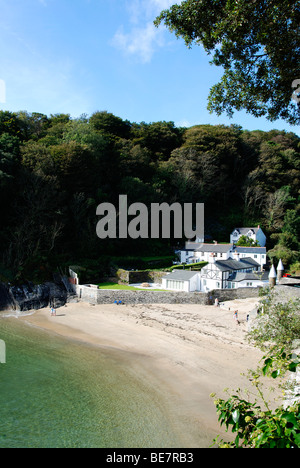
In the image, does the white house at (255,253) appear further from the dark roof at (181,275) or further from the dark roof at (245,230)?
the dark roof at (181,275)

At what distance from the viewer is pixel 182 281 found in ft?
94.3

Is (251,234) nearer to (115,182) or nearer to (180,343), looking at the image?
(115,182)

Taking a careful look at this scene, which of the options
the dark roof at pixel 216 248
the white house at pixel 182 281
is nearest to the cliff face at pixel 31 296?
the white house at pixel 182 281

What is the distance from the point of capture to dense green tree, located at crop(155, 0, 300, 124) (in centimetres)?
852

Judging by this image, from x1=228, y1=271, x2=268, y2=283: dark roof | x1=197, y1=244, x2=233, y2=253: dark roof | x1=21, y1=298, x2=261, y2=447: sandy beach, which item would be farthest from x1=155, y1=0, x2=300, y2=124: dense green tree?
x1=197, y1=244, x2=233, y2=253: dark roof

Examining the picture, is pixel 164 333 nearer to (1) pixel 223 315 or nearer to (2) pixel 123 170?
(1) pixel 223 315

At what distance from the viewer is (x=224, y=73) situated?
10484mm

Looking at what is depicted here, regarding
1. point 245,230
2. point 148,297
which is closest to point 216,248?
point 245,230

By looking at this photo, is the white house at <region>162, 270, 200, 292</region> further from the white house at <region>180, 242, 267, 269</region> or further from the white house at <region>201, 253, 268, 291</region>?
the white house at <region>180, 242, 267, 269</region>

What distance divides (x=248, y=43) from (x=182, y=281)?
2192 cm

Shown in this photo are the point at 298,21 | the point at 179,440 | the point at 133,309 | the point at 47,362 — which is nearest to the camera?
the point at 298,21

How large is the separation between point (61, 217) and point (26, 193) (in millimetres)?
4510

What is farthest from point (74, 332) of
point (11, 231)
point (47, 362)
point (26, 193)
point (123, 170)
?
point (123, 170)
